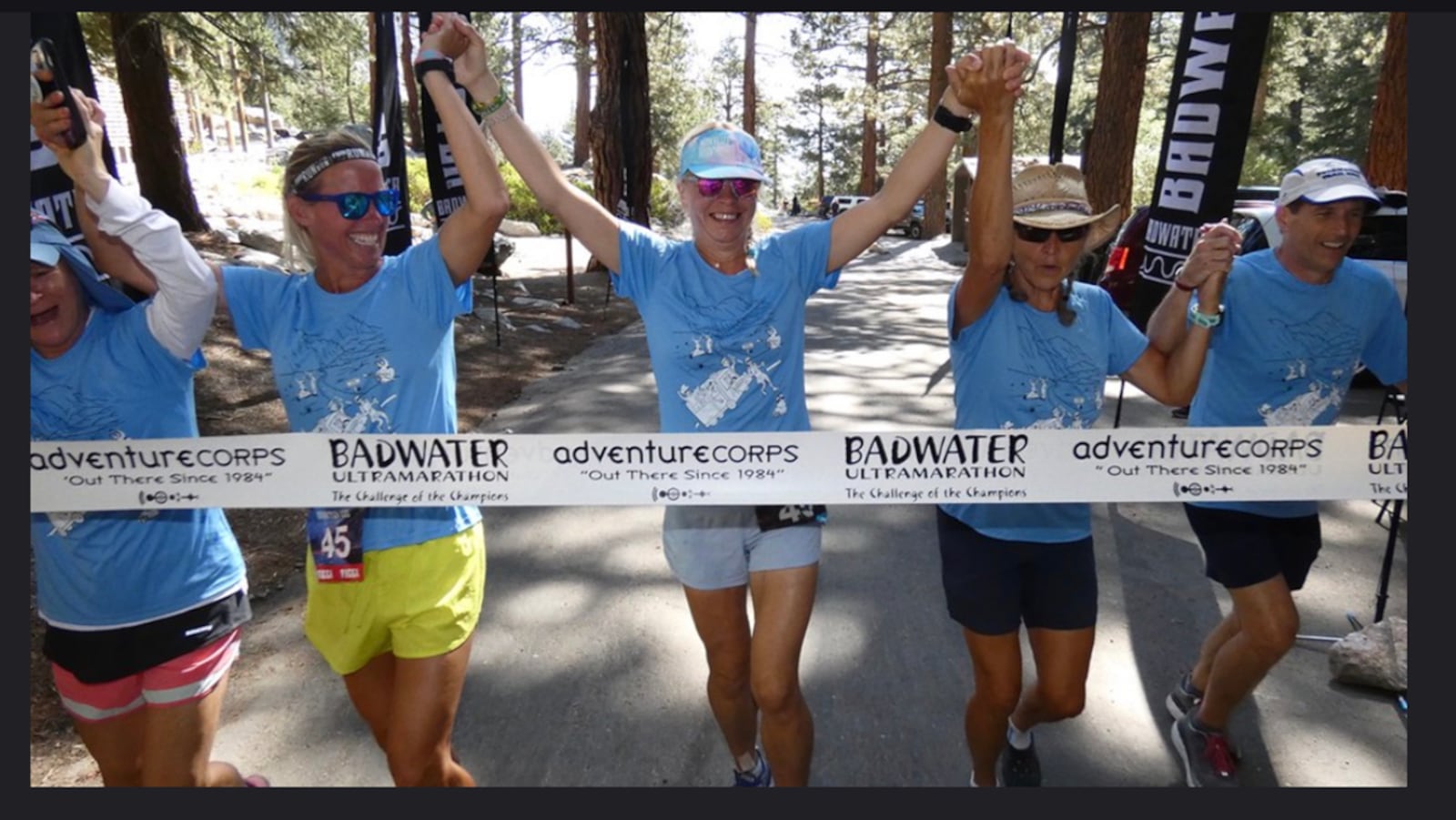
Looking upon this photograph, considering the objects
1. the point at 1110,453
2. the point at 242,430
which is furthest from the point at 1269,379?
the point at 242,430

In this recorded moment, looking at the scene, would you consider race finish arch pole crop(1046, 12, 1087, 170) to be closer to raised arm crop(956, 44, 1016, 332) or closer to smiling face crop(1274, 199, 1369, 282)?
smiling face crop(1274, 199, 1369, 282)

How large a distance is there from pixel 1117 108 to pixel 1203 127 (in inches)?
405

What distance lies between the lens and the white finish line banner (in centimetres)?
247

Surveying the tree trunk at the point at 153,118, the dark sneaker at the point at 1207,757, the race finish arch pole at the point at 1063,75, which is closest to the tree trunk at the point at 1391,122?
the race finish arch pole at the point at 1063,75

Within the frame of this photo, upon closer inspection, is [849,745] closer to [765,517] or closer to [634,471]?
[765,517]

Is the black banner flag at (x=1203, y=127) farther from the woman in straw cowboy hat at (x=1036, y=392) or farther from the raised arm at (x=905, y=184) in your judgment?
the raised arm at (x=905, y=184)

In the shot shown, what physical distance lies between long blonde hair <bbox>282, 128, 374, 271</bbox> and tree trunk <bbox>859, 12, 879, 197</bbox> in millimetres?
31159

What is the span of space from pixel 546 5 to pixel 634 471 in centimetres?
153

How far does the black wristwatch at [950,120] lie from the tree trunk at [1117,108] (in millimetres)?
11233

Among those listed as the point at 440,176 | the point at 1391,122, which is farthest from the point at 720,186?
the point at 1391,122

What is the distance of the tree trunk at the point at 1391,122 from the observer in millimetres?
10562

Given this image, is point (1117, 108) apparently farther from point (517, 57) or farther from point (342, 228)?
point (517, 57)

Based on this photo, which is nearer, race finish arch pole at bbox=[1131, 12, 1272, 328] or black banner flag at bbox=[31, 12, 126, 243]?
black banner flag at bbox=[31, 12, 126, 243]

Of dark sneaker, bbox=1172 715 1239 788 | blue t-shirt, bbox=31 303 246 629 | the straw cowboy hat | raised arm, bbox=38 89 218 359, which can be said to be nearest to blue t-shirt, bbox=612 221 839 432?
the straw cowboy hat
